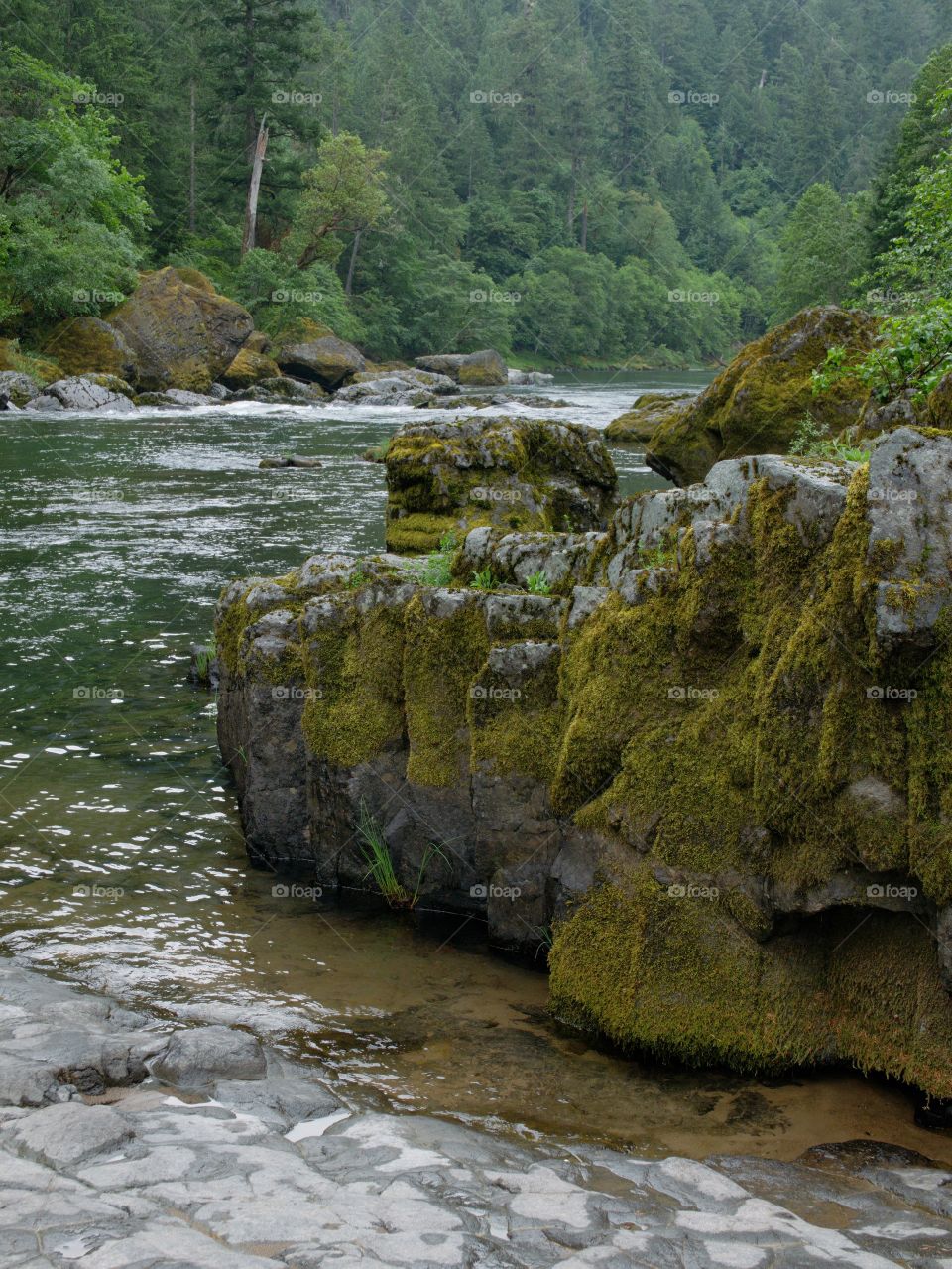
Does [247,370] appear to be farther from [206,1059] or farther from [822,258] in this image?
[206,1059]

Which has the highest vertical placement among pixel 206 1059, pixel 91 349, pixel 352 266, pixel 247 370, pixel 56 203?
pixel 352 266

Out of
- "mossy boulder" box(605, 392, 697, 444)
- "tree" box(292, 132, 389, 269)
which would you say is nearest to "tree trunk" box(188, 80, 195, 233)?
"tree" box(292, 132, 389, 269)

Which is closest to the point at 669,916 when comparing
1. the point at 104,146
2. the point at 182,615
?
the point at 182,615

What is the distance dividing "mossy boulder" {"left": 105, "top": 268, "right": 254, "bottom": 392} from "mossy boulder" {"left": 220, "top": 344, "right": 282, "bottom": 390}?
0.33 metres

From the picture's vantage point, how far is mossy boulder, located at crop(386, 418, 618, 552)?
46.2 ft

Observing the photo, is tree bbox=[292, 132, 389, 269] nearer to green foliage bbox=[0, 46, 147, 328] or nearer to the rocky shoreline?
green foliage bbox=[0, 46, 147, 328]

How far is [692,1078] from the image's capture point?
207 inches

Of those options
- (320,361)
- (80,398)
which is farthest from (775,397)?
(320,361)

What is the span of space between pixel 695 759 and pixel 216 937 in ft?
9.88

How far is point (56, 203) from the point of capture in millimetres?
45750

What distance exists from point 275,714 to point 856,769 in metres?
4.14

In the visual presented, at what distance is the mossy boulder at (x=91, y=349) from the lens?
137 ft

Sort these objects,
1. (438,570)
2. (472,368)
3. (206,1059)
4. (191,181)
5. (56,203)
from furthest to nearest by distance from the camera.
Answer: (472,368), (191,181), (56,203), (438,570), (206,1059)

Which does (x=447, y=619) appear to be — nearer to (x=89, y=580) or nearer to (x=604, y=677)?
(x=604, y=677)
